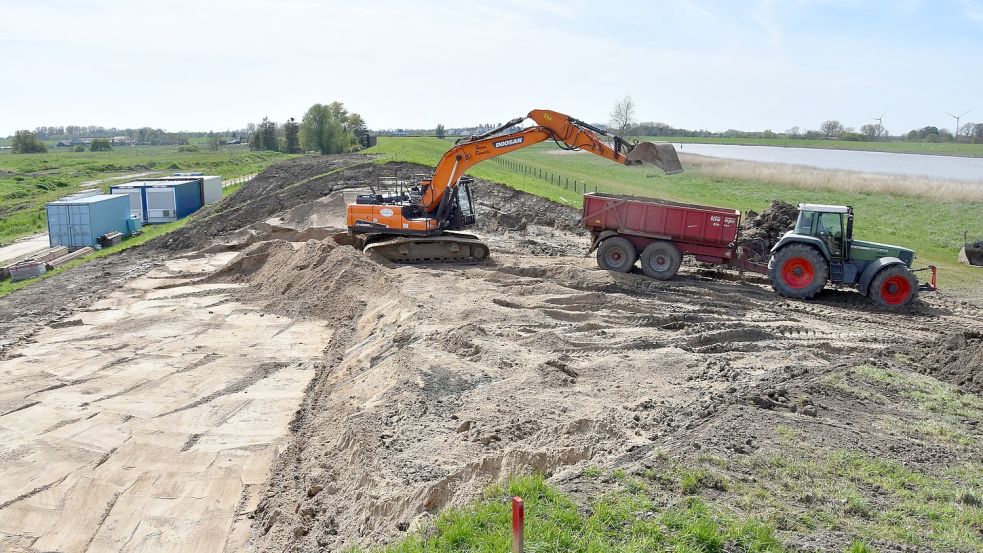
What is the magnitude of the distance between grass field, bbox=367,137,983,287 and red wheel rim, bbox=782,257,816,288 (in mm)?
5892

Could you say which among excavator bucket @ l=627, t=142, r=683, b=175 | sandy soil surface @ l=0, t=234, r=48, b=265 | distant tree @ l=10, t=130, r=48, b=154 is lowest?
sandy soil surface @ l=0, t=234, r=48, b=265

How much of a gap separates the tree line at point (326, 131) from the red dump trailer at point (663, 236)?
65934 mm

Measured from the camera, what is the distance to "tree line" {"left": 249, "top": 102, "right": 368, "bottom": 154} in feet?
262

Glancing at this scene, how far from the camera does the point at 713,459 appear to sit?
7.79 meters

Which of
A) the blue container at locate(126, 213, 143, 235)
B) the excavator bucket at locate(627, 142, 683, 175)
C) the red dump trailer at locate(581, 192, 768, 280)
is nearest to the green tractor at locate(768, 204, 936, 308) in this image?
the red dump trailer at locate(581, 192, 768, 280)

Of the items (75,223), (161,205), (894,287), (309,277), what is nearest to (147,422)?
(309,277)

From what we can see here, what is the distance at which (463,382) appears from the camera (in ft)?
36.7

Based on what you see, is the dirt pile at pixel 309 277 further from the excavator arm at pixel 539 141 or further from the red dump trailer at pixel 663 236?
the red dump trailer at pixel 663 236

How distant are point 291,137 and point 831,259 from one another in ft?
302

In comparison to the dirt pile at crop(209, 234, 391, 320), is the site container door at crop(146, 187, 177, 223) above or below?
above

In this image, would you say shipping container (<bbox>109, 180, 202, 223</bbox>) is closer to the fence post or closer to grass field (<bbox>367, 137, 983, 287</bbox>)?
grass field (<bbox>367, 137, 983, 287</bbox>)

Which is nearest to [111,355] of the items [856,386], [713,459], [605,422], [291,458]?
[291,458]

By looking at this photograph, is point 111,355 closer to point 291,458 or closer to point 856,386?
point 291,458

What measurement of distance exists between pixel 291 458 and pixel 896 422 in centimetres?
818
